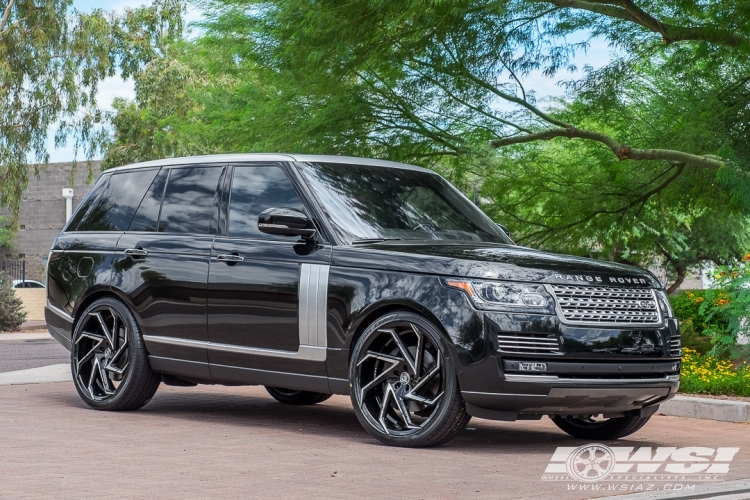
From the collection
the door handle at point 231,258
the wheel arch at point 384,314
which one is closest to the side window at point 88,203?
the door handle at point 231,258

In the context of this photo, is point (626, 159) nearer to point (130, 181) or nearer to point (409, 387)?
point (130, 181)

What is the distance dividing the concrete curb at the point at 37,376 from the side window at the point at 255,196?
195 inches

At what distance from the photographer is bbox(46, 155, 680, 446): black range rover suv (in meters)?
7.47

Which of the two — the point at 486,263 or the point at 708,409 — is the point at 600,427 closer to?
the point at 486,263

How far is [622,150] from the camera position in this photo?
15469mm

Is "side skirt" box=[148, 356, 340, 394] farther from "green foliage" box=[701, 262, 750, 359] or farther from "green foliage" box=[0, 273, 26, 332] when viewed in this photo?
"green foliage" box=[0, 273, 26, 332]

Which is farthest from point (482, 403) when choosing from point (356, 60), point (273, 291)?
point (356, 60)

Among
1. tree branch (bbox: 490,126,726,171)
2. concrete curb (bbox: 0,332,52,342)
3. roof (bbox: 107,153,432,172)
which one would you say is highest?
tree branch (bbox: 490,126,726,171)

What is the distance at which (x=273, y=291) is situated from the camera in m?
8.53

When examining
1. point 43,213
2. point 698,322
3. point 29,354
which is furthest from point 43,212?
point 698,322

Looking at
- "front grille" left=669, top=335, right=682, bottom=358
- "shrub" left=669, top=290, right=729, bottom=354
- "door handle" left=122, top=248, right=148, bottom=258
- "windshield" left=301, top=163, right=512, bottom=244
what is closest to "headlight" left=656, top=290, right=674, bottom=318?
"front grille" left=669, top=335, right=682, bottom=358

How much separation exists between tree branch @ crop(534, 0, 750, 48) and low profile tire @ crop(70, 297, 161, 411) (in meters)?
6.73

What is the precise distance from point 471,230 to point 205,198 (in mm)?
2155

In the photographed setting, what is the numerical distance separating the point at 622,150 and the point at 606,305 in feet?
26.7
